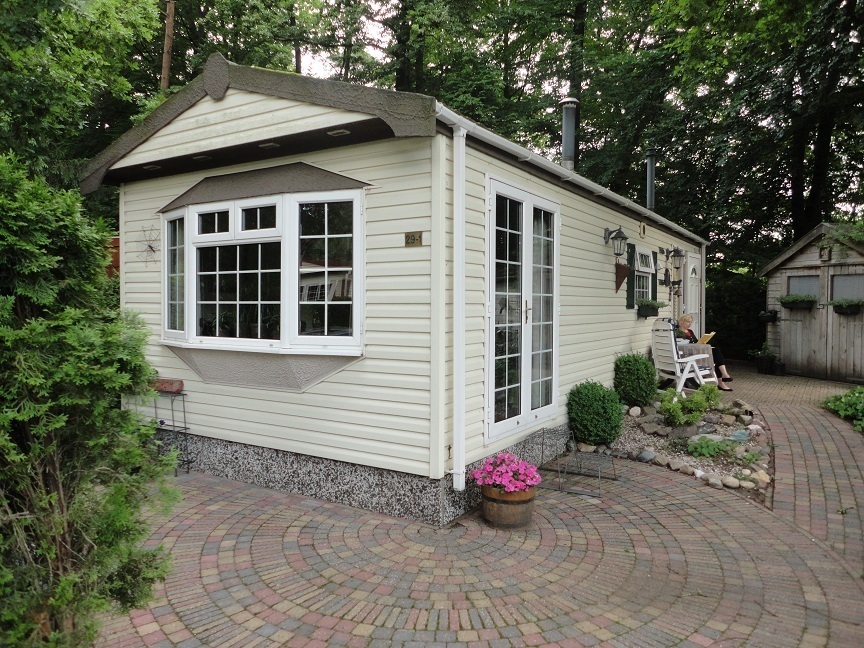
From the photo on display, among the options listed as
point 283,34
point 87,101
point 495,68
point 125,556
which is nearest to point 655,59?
point 495,68

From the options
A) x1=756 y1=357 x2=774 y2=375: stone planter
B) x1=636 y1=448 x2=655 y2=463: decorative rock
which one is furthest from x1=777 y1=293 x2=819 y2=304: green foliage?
x1=636 y1=448 x2=655 y2=463: decorative rock

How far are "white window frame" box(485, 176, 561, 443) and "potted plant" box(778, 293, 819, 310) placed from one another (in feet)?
28.7

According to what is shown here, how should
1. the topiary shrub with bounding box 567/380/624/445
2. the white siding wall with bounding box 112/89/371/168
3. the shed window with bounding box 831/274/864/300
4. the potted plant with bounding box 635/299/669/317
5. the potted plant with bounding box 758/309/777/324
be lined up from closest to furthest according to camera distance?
the white siding wall with bounding box 112/89/371/168 → the topiary shrub with bounding box 567/380/624/445 → the potted plant with bounding box 635/299/669/317 → the shed window with bounding box 831/274/864/300 → the potted plant with bounding box 758/309/777/324

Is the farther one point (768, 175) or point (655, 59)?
point (768, 175)

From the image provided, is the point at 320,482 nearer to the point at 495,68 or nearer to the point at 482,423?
the point at 482,423

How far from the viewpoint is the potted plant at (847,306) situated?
10.7 metres

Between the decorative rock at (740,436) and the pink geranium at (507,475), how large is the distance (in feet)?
11.0

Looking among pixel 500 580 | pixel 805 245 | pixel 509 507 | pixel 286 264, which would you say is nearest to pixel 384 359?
pixel 286 264

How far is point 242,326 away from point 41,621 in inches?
130

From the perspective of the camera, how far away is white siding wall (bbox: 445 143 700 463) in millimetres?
4402

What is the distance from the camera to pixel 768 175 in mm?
14680

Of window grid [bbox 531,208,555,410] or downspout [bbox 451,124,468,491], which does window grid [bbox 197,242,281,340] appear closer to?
downspout [bbox 451,124,468,491]

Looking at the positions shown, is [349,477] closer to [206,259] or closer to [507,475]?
[507,475]

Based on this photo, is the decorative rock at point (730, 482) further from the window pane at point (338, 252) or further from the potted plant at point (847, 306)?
the potted plant at point (847, 306)
